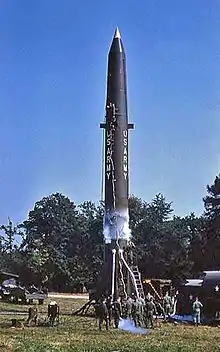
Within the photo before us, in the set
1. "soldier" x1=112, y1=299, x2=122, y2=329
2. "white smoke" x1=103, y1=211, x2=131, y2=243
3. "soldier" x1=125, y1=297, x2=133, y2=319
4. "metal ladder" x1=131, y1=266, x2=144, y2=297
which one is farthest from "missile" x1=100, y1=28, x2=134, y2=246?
"soldier" x1=112, y1=299, x2=122, y2=329

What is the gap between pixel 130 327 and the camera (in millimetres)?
31078

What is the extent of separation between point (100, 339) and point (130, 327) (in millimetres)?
6156

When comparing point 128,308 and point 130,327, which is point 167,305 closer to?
point 128,308

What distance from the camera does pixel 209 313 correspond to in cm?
3819

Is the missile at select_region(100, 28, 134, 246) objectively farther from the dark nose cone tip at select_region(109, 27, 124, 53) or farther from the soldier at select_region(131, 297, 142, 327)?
the soldier at select_region(131, 297, 142, 327)

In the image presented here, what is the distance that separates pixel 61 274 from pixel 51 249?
582cm

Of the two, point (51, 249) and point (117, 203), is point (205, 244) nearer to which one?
point (51, 249)

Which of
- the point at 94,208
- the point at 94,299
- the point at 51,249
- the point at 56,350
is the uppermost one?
the point at 94,208

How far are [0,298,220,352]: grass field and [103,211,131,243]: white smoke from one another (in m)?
7.74

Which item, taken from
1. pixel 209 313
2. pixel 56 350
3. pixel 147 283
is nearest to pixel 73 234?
pixel 147 283

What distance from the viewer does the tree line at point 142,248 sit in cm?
7675

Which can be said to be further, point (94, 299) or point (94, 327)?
point (94, 299)

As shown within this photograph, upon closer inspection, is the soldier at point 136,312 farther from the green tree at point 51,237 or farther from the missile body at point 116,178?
the green tree at point 51,237

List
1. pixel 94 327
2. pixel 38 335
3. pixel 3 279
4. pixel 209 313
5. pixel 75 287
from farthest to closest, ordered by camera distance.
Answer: pixel 75 287 → pixel 3 279 → pixel 209 313 → pixel 94 327 → pixel 38 335
